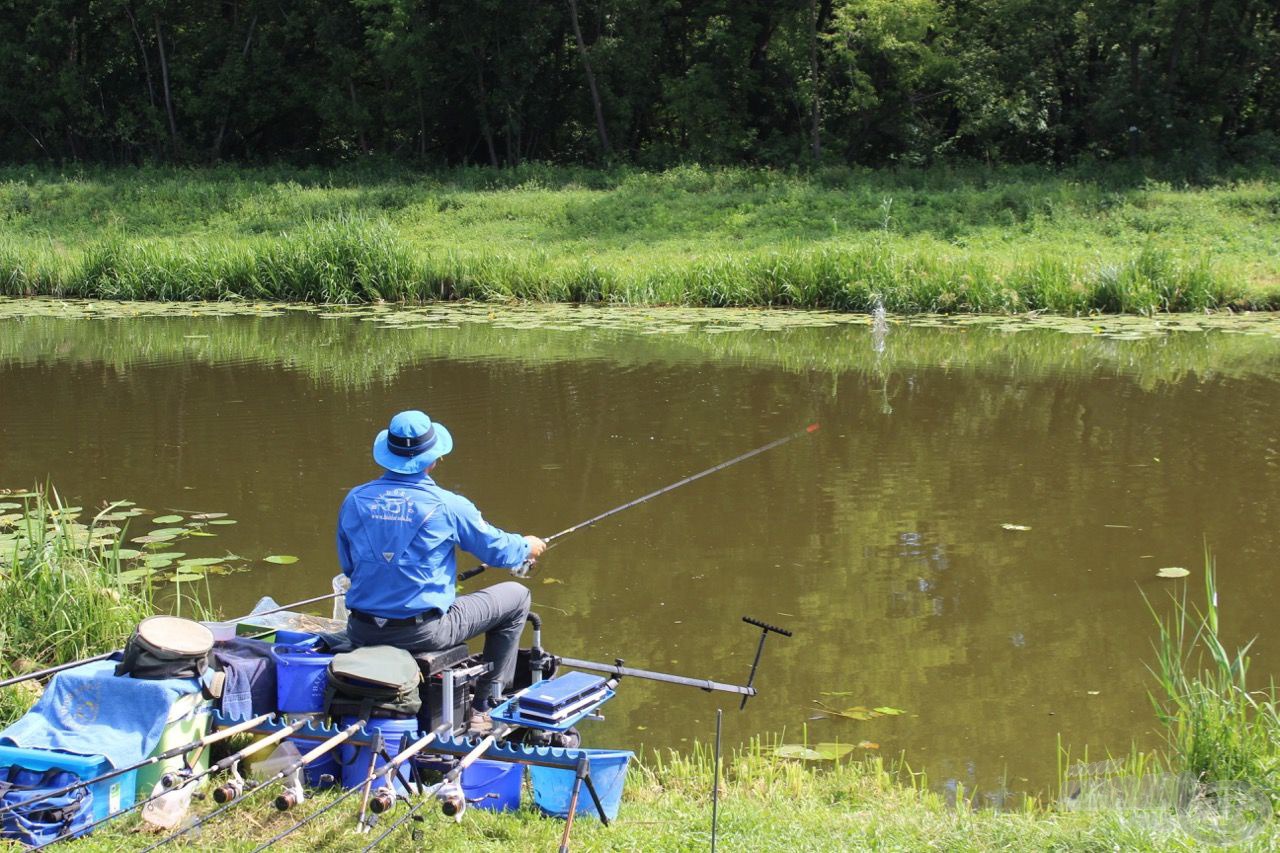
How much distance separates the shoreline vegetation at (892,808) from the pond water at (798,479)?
246 millimetres

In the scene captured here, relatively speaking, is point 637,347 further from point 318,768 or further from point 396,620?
point 318,768

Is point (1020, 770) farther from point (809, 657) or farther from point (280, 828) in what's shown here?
point (280, 828)

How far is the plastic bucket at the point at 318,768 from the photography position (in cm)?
429

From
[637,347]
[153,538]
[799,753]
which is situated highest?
[637,347]

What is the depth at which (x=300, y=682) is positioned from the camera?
4469 mm

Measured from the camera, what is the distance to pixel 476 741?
169 inches

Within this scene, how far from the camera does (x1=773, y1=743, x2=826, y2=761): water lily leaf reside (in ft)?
15.6

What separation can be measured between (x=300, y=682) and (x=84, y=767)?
0.76 m

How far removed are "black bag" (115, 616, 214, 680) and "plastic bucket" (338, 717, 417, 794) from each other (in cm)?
51

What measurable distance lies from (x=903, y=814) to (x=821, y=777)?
54cm

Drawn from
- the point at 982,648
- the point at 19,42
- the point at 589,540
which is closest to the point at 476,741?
the point at 982,648

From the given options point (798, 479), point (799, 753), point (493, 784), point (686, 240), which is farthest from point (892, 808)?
point (686, 240)

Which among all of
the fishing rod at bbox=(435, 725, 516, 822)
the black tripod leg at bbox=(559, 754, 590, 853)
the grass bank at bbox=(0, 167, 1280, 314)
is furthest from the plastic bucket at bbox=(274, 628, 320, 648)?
the grass bank at bbox=(0, 167, 1280, 314)

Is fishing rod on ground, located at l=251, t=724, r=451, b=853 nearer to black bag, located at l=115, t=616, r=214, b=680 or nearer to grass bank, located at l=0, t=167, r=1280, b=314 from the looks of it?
black bag, located at l=115, t=616, r=214, b=680
